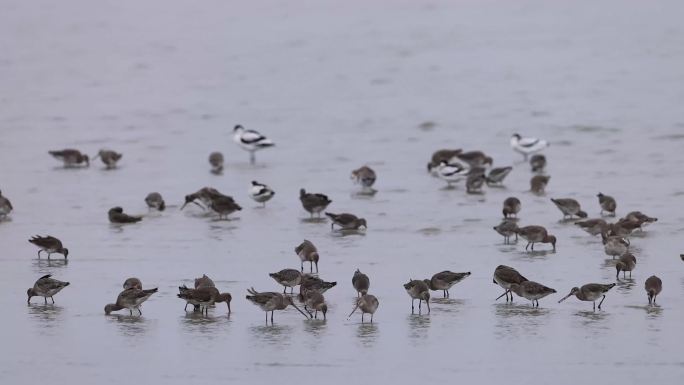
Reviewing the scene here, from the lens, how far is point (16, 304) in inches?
Result: 566

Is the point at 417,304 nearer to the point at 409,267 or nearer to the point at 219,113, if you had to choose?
the point at 409,267

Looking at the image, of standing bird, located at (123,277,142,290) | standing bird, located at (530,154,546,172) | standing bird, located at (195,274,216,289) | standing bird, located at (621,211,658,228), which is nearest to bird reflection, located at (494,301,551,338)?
standing bird, located at (195,274,216,289)

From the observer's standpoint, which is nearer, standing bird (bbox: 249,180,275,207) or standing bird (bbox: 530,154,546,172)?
standing bird (bbox: 249,180,275,207)

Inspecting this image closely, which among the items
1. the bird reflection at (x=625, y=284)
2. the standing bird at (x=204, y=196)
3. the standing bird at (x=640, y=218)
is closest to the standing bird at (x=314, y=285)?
A: the bird reflection at (x=625, y=284)

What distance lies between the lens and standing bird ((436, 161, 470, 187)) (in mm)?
22828

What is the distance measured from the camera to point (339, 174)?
79.6 ft

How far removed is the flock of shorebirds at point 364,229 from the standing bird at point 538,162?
0.06 ft

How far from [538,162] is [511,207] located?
4.93m

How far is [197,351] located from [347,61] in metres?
27.2

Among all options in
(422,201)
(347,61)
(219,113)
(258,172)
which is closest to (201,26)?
(347,61)

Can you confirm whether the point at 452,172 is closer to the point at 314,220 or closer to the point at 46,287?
the point at 314,220

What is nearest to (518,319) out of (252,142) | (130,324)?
(130,324)

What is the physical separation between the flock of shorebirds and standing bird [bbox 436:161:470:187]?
0.06 feet

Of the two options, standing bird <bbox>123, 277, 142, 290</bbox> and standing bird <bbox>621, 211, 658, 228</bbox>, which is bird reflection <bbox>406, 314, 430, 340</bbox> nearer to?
standing bird <bbox>123, 277, 142, 290</bbox>
